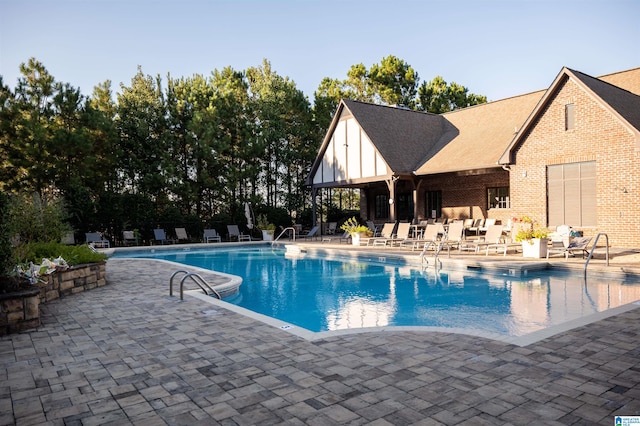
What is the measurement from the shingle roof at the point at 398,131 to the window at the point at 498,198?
145 inches

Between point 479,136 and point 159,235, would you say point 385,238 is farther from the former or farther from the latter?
point 159,235

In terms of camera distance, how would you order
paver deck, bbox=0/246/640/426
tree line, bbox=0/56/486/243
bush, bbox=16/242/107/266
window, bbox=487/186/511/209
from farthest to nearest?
window, bbox=487/186/511/209 < tree line, bbox=0/56/486/243 < bush, bbox=16/242/107/266 < paver deck, bbox=0/246/640/426

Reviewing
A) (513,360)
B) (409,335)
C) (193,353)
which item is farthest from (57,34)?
(513,360)

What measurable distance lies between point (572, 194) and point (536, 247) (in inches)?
149

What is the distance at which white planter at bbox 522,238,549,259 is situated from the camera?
12.5 m

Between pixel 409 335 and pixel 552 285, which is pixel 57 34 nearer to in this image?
pixel 409 335

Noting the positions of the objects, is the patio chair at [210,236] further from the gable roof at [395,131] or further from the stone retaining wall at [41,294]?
the stone retaining wall at [41,294]

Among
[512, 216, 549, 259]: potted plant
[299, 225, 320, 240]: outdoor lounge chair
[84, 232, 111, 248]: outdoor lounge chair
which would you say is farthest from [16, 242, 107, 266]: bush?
[299, 225, 320, 240]: outdoor lounge chair

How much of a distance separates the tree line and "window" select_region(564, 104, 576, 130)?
15296mm

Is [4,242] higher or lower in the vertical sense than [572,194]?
lower

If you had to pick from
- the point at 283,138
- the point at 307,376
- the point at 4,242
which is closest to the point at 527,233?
the point at 307,376

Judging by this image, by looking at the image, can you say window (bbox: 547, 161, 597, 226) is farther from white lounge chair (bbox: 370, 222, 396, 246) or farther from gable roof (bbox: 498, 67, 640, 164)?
white lounge chair (bbox: 370, 222, 396, 246)

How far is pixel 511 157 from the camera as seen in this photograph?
54.4 ft

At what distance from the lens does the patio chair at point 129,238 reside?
67.7 ft
